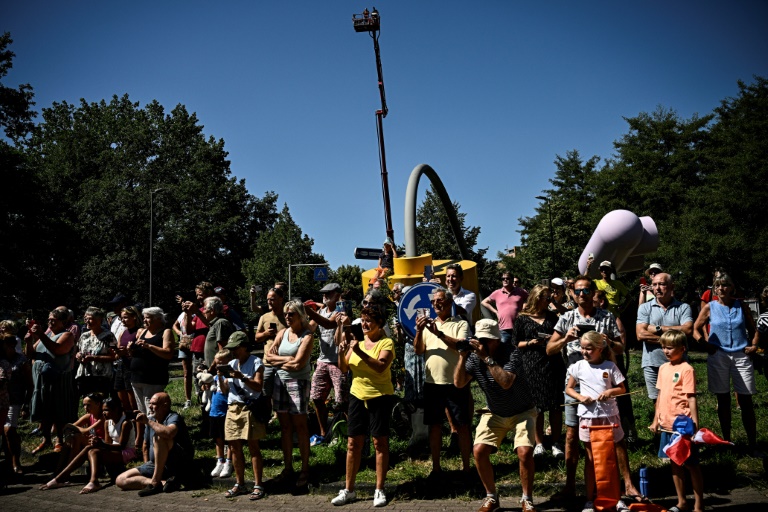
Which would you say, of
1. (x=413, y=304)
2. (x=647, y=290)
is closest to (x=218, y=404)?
(x=413, y=304)

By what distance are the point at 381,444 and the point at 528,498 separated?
1546 mm

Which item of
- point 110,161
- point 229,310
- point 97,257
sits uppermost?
point 110,161

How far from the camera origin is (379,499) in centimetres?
660

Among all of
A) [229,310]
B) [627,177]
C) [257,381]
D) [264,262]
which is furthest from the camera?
[264,262]

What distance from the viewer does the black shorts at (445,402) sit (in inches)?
267

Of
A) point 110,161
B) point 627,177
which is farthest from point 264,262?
point 627,177

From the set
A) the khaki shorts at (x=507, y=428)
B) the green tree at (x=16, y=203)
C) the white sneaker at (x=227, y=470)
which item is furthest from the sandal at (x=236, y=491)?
the green tree at (x=16, y=203)

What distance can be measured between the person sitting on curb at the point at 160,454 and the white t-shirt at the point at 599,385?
→ 4637 millimetres

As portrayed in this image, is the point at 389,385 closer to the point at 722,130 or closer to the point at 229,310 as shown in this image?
the point at 229,310

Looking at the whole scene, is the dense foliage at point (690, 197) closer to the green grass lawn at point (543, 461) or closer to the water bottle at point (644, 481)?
the green grass lawn at point (543, 461)

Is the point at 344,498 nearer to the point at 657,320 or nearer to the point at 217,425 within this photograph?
the point at 217,425

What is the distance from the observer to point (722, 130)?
3253 cm

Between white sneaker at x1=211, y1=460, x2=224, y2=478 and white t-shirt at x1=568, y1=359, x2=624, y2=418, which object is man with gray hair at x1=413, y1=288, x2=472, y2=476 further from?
white sneaker at x1=211, y1=460, x2=224, y2=478

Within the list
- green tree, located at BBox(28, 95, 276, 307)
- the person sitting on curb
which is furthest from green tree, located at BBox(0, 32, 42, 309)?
the person sitting on curb
